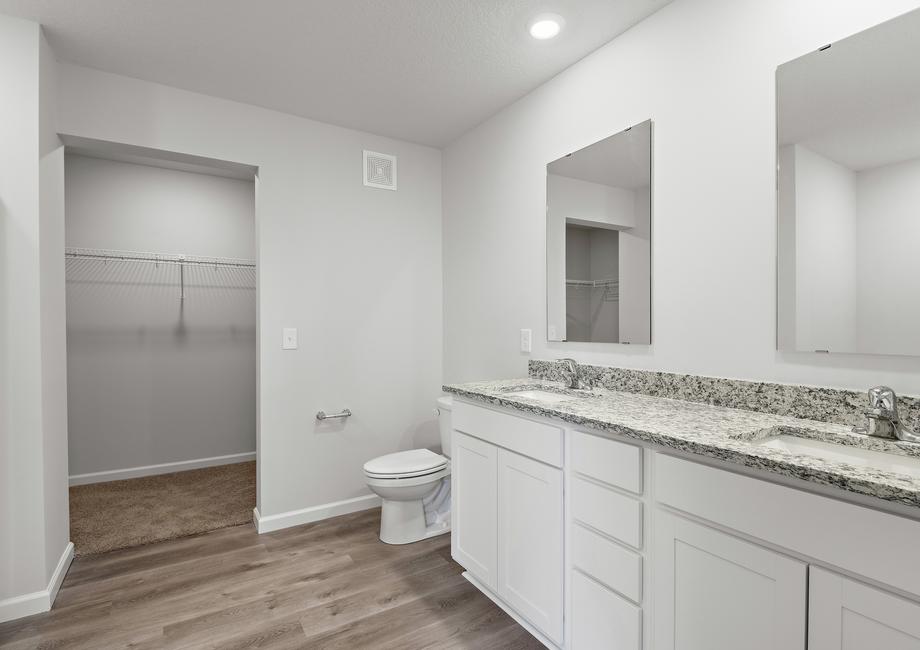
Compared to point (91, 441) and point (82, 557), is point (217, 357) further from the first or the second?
point (82, 557)

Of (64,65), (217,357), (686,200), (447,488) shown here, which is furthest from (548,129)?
(217,357)

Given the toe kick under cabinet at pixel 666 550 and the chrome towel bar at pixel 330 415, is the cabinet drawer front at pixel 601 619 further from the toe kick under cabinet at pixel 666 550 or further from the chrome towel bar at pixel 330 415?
the chrome towel bar at pixel 330 415

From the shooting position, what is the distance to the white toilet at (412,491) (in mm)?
2537

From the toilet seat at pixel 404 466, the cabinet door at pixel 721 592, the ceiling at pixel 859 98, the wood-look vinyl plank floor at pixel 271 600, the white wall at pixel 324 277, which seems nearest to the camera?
the cabinet door at pixel 721 592

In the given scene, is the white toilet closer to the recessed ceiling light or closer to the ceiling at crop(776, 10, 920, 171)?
the recessed ceiling light

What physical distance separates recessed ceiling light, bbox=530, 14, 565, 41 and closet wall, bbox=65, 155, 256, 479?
303 centimetres

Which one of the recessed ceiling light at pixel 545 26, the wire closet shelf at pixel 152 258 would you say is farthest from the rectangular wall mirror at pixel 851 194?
the wire closet shelf at pixel 152 258

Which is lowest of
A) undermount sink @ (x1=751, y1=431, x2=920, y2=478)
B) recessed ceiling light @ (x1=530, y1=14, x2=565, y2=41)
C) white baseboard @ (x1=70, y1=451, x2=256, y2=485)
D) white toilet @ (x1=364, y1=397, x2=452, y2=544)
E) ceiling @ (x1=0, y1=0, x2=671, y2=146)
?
white baseboard @ (x1=70, y1=451, x2=256, y2=485)

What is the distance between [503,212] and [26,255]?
88.1 inches

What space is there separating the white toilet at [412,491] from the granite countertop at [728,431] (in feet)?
2.47

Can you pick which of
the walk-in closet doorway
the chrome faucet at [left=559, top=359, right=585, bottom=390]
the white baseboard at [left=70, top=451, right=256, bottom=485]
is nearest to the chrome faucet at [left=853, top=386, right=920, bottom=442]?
the chrome faucet at [left=559, top=359, right=585, bottom=390]

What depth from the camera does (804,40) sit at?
4.79 feet

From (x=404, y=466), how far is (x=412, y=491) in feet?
0.45

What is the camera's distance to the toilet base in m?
2.63
